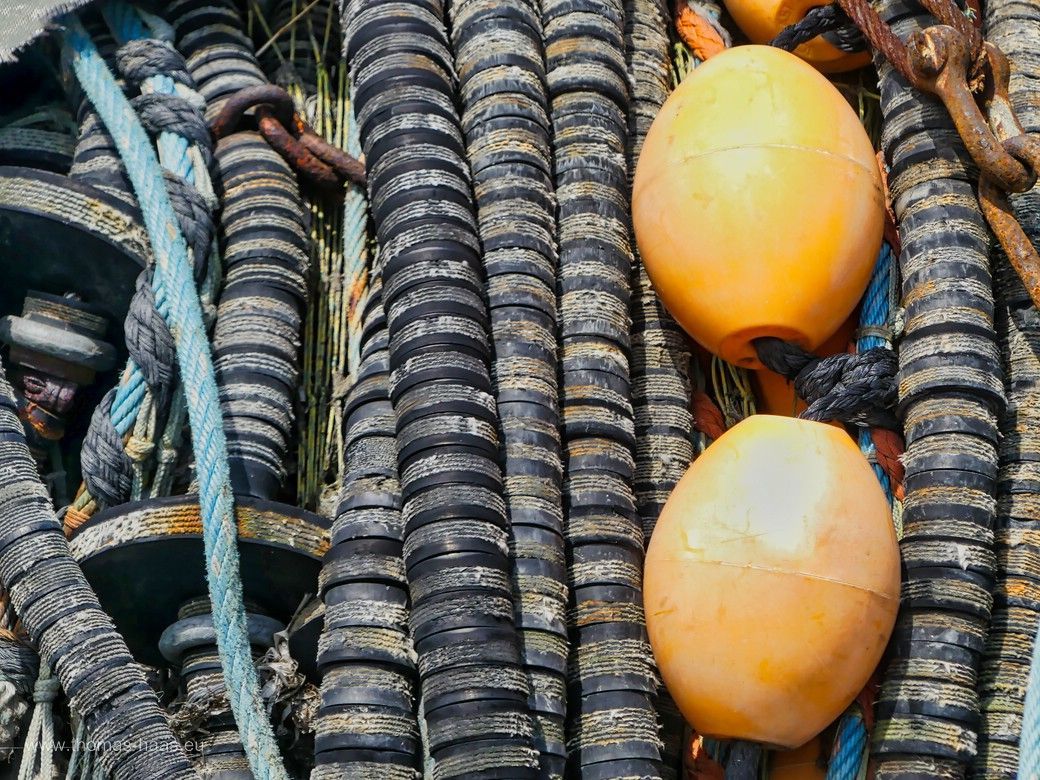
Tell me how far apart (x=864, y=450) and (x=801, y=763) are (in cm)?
55

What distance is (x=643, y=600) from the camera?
2859mm

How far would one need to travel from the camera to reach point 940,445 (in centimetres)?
291

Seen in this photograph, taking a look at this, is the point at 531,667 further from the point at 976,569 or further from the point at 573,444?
the point at 976,569

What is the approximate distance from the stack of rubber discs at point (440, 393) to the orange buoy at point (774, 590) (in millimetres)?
260

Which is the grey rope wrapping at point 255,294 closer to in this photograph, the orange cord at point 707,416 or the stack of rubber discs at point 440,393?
the stack of rubber discs at point 440,393

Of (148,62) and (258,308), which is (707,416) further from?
(148,62)

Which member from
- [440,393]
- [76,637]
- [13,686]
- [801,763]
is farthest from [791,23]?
[13,686]

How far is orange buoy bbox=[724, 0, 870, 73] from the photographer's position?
346 cm

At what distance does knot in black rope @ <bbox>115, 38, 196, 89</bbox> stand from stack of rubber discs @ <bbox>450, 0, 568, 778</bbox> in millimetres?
556

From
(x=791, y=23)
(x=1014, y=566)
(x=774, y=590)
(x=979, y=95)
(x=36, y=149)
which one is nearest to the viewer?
(x=774, y=590)

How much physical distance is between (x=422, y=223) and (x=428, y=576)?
26.4 inches

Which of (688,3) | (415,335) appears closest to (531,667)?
(415,335)

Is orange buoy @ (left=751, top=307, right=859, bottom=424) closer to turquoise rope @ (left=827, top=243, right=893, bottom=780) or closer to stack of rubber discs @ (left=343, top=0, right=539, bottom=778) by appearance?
turquoise rope @ (left=827, top=243, right=893, bottom=780)

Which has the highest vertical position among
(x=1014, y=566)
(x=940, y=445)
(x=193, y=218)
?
(x=193, y=218)
